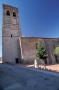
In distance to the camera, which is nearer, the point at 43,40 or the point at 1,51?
the point at 1,51

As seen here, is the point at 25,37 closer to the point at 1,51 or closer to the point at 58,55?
the point at 1,51

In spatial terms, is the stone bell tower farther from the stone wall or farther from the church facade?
the stone wall

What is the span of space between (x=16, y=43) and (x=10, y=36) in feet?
5.21

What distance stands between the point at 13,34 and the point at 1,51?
3749 mm

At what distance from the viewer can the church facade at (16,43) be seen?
1000 inches

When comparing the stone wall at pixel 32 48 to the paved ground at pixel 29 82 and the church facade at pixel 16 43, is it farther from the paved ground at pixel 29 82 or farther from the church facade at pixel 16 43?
the paved ground at pixel 29 82

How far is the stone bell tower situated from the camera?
84.1 ft

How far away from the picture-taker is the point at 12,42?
26.1 metres

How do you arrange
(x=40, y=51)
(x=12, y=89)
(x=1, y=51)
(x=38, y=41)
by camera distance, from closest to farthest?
(x=12, y=89)
(x=40, y=51)
(x=1, y=51)
(x=38, y=41)

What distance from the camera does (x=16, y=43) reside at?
2650 cm

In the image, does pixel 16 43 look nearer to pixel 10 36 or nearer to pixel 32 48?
pixel 10 36

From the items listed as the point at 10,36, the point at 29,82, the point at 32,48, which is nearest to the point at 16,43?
the point at 10,36

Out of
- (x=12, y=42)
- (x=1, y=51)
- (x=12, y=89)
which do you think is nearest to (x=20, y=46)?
(x=12, y=42)

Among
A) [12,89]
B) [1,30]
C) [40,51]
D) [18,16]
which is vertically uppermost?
[18,16]
